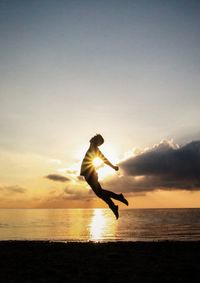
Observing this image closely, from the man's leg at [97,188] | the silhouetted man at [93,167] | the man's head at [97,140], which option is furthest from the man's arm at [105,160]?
the man's leg at [97,188]

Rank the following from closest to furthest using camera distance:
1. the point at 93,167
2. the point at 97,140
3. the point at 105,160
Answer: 1. the point at 105,160
2. the point at 97,140
3. the point at 93,167

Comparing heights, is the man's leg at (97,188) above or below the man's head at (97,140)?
below

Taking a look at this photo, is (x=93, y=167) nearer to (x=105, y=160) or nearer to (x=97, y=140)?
(x=105, y=160)
